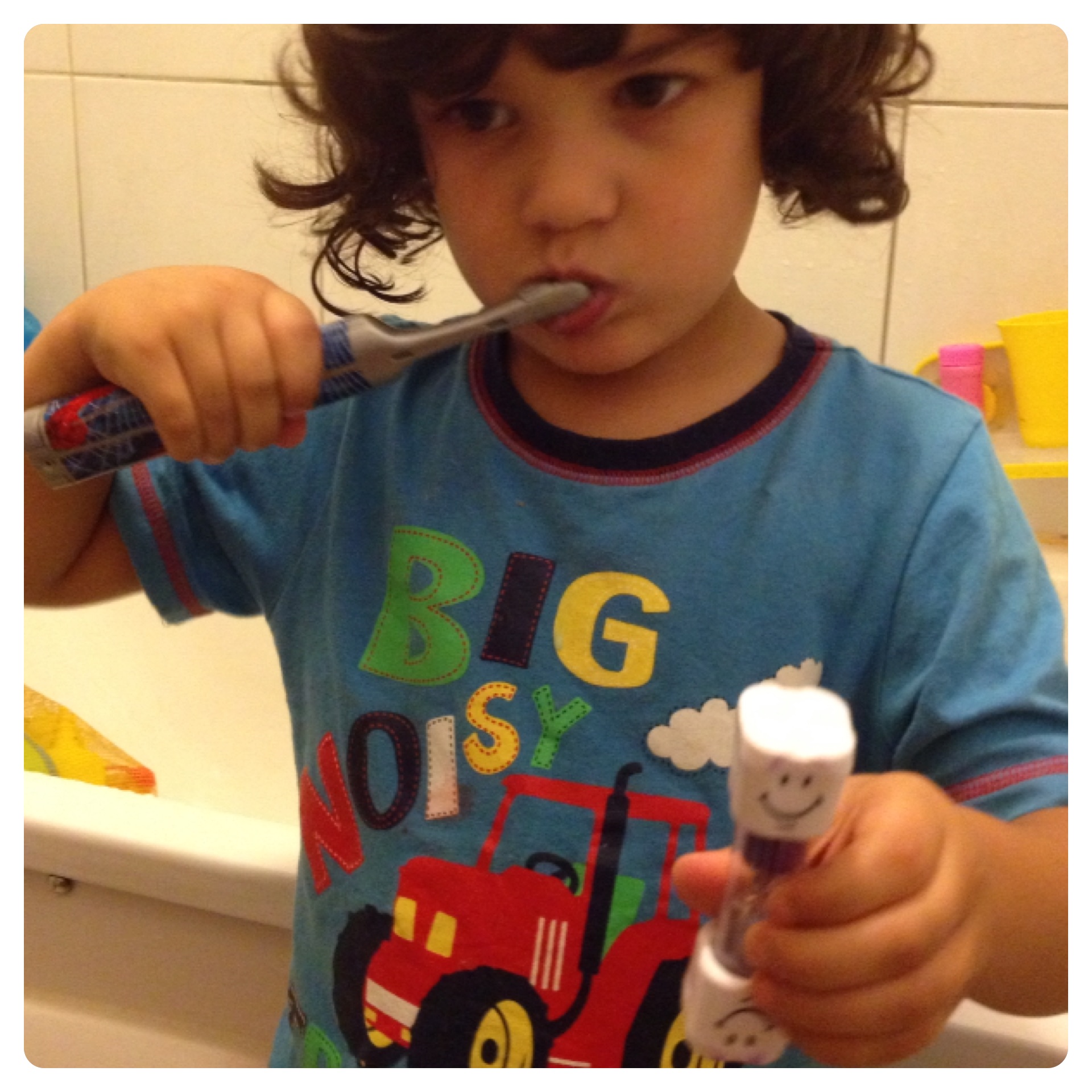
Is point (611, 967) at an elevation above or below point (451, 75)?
below

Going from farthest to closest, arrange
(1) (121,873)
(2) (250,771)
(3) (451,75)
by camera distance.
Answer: (2) (250,771)
(1) (121,873)
(3) (451,75)

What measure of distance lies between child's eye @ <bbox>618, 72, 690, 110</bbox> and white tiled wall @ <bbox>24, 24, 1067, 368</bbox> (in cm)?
11

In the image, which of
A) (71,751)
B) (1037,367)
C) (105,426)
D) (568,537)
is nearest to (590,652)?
(568,537)

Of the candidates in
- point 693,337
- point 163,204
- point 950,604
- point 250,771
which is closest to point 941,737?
point 950,604

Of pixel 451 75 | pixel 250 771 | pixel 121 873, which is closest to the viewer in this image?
pixel 451 75

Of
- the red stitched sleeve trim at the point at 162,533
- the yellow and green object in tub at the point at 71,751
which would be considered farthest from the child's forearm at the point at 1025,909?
the yellow and green object in tub at the point at 71,751

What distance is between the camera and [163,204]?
48cm

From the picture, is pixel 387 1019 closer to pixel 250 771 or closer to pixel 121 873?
pixel 121 873

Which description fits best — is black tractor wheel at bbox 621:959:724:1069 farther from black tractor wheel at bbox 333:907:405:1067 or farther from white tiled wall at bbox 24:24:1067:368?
white tiled wall at bbox 24:24:1067:368

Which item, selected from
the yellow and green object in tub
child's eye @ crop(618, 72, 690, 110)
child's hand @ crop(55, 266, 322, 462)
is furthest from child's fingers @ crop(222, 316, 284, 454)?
the yellow and green object in tub

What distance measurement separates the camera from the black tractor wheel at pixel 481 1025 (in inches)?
12.2

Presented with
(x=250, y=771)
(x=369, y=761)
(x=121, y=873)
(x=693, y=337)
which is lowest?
(x=250, y=771)

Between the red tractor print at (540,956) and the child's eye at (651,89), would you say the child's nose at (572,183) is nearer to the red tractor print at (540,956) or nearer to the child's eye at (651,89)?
the child's eye at (651,89)
